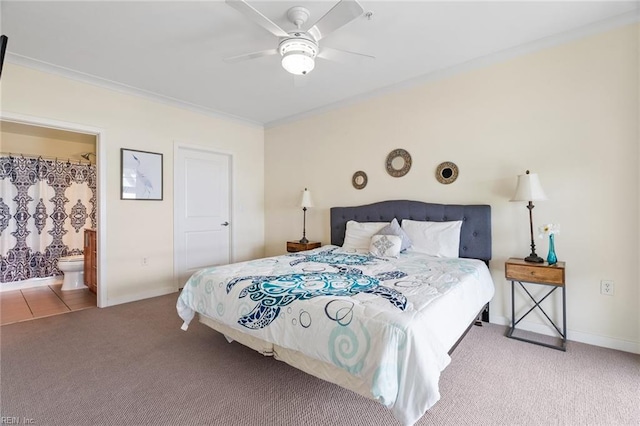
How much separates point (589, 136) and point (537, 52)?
91 centimetres

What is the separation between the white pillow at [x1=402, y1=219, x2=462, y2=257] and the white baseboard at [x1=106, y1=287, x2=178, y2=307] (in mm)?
3304

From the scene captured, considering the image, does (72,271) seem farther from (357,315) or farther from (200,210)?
(357,315)

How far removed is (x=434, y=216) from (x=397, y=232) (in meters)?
0.48

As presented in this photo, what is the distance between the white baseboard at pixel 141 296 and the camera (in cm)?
358

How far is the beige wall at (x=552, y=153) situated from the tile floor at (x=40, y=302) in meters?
3.94

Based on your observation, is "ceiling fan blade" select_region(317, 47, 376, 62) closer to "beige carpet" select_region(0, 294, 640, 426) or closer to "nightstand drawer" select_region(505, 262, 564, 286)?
"nightstand drawer" select_region(505, 262, 564, 286)

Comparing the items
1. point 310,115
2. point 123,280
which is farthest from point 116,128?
point 310,115

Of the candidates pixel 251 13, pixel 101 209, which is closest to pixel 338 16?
pixel 251 13

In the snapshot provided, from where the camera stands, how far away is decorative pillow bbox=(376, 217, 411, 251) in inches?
124

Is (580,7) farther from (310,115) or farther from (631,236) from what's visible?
(310,115)

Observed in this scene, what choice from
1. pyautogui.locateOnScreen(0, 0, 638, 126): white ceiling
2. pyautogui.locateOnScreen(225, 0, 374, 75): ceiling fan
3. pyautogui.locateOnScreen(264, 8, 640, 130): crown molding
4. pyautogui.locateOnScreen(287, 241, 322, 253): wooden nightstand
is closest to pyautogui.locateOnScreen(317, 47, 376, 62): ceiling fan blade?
pyautogui.locateOnScreen(225, 0, 374, 75): ceiling fan

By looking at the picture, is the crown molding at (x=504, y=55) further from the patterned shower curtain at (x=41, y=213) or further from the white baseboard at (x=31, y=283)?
the white baseboard at (x=31, y=283)

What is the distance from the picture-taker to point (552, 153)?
268 cm

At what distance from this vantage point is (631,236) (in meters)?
2.36
